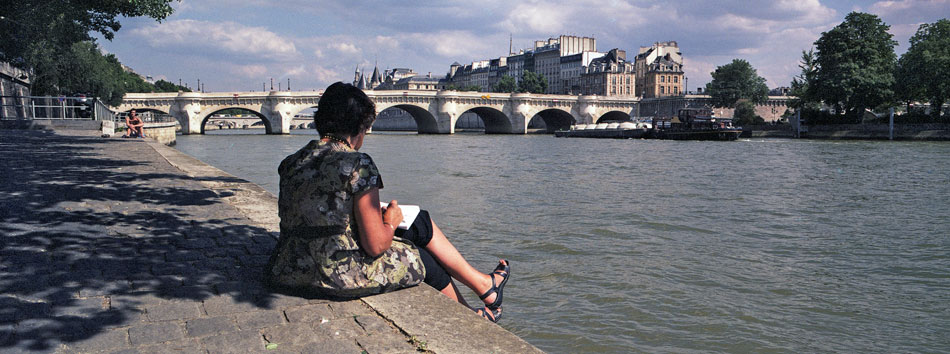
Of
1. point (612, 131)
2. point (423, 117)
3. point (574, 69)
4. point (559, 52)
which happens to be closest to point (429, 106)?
point (423, 117)

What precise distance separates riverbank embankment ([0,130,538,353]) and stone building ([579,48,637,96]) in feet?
294

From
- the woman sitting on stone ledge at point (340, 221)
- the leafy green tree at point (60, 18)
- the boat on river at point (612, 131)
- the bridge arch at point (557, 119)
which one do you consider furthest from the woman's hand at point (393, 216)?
the bridge arch at point (557, 119)

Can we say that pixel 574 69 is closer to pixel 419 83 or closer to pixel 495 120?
pixel 495 120

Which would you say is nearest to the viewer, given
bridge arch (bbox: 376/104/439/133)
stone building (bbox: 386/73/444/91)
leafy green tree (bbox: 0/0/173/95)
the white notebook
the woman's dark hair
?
the woman's dark hair

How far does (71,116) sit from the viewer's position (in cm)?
2630

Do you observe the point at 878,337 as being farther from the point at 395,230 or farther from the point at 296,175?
the point at 296,175

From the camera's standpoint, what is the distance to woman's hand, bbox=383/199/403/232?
307 cm

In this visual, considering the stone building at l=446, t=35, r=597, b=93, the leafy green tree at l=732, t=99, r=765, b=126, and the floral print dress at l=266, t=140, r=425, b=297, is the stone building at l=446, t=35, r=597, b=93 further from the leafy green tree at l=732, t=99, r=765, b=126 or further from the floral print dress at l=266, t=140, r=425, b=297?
the floral print dress at l=266, t=140, r=425, b=297

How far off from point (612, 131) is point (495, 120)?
67.6 ft

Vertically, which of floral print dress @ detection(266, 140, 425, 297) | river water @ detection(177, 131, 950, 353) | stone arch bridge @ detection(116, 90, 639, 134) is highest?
stone arch bridge @ detection(116, 90, 639, 134)

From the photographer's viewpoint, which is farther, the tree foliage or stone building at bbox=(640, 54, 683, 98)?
stone building at bbox=(640, 54, 683, 98)

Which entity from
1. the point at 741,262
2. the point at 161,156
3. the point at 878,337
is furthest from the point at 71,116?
the point at 878,337

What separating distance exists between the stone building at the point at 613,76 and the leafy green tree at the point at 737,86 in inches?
818

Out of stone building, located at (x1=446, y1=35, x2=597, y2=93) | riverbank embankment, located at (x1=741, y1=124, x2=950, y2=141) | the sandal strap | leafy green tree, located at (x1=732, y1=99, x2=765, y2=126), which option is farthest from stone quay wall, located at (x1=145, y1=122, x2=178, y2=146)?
stone building, located at (x1=446, y1=35, x2=597, y2=93)
